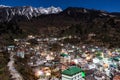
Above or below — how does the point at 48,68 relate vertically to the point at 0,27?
below

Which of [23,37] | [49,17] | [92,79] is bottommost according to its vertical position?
[92,79]

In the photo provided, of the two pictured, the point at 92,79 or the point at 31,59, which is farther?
the point at 31,59

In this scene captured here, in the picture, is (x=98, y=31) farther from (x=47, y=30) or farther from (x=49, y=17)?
(x=49, y=17)

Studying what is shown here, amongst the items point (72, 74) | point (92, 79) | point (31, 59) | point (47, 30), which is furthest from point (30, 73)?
point (47, 30)

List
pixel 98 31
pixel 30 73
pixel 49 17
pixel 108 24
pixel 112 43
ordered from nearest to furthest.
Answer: pixel 30 73, pixel 112 43, pixel 98 31, pixel 108 24, pixel 49 17

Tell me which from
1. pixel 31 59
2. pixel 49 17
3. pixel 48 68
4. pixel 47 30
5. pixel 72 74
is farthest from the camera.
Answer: pixel 49 17

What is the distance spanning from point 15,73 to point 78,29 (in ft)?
228

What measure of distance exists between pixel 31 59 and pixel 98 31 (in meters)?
46.7

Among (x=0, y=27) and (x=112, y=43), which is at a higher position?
(x=0, y=27)

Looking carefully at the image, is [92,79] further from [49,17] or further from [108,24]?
[49,17]

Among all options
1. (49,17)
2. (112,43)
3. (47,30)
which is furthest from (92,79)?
(49,17)

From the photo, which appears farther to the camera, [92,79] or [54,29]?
[54,29]

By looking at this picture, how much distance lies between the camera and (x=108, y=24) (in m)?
103

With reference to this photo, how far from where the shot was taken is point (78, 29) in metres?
108
